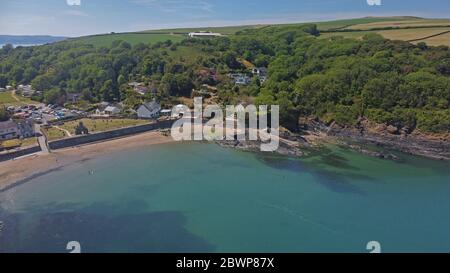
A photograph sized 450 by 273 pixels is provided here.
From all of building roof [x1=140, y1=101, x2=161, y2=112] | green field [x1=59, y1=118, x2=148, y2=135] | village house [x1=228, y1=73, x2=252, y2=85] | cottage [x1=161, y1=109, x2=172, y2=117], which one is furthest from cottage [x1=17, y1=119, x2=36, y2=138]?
village house [x1=228, y1=73, x2=252, y2=85]

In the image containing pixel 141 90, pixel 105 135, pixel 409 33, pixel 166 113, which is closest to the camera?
pixel 105 135

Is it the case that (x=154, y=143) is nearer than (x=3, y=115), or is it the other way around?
(x=154, y=143)

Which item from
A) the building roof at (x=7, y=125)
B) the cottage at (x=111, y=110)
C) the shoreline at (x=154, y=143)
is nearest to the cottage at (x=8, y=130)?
the building roof at (x=7, y=125)

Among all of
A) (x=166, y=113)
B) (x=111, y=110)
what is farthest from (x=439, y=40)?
(x=111, y=110)

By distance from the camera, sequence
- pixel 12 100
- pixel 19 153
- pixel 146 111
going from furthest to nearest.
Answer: pixel 12 100 < pixel 146 111 < pixel 19 153

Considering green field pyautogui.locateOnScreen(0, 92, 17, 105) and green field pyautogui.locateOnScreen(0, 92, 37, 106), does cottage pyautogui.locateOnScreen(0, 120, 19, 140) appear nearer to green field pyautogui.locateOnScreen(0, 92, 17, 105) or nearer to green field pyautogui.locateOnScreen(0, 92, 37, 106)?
green field pyautogui.locateOnScreen(0, 92, 37, 106)

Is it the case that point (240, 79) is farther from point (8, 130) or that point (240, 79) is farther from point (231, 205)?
point (231, 205)

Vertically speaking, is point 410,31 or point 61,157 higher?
point 410,31
